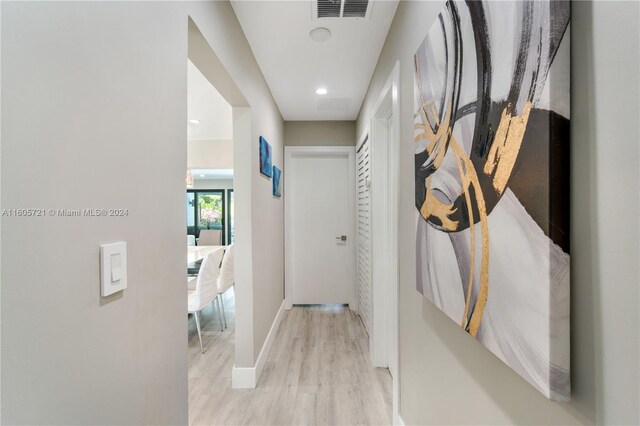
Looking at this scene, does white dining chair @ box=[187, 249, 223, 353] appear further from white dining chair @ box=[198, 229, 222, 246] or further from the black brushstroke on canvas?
white dining chair @ box=[198, 229, 222, 246]

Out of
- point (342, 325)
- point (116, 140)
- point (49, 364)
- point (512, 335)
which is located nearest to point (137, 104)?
point (116, 140)

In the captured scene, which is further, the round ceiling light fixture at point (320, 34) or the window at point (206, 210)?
the window at point (206, 210)

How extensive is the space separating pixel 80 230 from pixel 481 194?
93 cm

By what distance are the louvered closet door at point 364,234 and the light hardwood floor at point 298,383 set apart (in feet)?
0.97

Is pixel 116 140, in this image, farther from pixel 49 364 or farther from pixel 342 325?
pixel 342 325

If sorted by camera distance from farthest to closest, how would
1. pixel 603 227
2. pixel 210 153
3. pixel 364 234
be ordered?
pixel 210 153 < pixel 364 234 < pixel 603 227

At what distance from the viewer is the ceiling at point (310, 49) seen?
5.45 ft

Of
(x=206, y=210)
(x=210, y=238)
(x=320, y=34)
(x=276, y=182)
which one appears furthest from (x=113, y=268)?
(x=206, y=210)

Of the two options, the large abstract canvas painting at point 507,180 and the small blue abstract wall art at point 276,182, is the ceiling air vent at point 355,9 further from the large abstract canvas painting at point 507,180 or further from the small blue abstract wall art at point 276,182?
the small blue abstract wall art at point 276,182

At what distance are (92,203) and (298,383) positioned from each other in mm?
1978

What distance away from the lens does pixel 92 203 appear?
2.13 ft

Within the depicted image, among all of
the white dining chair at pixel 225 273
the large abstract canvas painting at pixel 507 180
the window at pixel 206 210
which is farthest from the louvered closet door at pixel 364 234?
the window at pixel 206 210

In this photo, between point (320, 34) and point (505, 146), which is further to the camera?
point (320, 34)

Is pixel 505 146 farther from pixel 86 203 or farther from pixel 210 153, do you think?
pixel 210 153
